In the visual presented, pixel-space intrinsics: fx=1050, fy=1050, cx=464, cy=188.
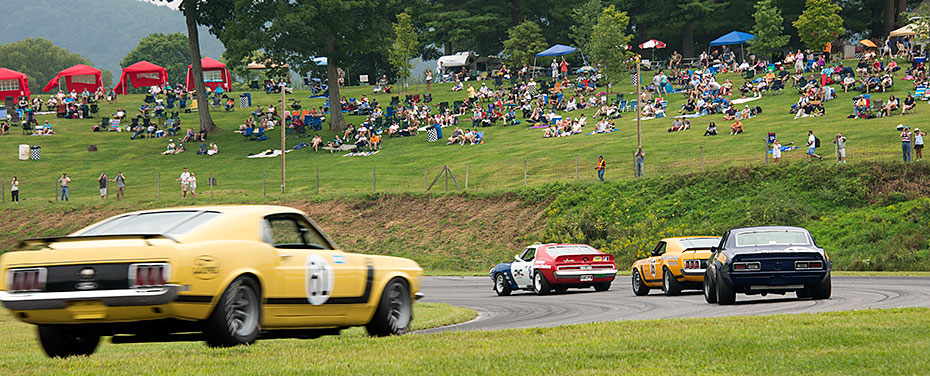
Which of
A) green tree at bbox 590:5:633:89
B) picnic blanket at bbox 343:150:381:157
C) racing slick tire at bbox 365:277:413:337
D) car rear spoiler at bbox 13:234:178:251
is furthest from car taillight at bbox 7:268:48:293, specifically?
green tree at bbox 590:5:633:89

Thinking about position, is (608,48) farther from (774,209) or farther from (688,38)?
(774,209)

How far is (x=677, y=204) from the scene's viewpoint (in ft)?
129

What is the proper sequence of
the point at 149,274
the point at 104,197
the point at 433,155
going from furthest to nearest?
the point at 433,155
the point at 104,197
the point at 149,274

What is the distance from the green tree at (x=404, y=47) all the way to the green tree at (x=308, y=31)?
44.7 feet

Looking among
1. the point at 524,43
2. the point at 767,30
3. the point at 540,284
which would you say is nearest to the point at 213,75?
the point at 524,43

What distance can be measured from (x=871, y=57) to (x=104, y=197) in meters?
45.2

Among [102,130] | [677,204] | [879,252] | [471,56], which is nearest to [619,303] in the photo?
[879,252]

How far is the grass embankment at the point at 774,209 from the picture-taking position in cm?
3334

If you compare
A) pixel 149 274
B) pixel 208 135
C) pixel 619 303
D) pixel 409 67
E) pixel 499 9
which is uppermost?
pixel 499 9

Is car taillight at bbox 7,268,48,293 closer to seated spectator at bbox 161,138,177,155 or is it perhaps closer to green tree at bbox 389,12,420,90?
seated spectator at bbox 161,138,177,155

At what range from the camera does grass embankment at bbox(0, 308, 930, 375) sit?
902 centimetres

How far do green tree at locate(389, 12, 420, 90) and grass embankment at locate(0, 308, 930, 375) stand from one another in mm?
71595

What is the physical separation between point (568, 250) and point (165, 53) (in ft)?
515

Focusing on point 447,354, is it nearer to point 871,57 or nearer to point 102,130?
point 871,57
